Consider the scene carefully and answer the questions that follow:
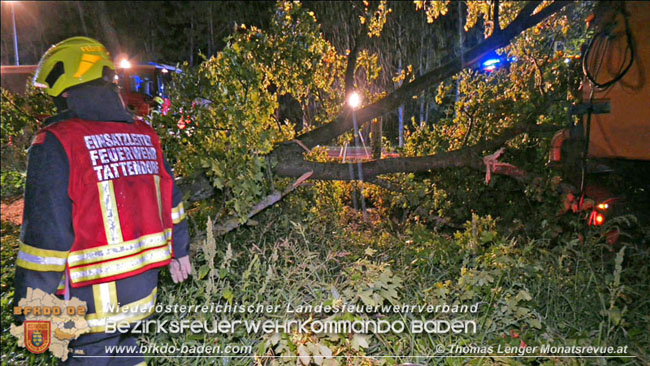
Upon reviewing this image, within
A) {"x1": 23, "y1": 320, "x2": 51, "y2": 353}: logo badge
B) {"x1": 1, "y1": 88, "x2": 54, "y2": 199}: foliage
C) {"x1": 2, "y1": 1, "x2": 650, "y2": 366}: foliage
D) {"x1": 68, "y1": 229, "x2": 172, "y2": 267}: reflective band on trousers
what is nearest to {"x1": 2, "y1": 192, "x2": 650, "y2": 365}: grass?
{"x1": 2, "y1": 1, "x2": 650, "y2": 366}: foliage

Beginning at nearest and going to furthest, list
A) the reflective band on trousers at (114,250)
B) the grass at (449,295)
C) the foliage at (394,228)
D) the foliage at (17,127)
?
the reflective band on trousers at (114,250)
the grass at (449,295)
the foliage at (394,228)
the foliage at (17,127)

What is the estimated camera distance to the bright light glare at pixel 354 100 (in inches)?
170

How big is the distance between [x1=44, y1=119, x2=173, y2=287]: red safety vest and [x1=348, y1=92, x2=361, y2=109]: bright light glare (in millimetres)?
2591

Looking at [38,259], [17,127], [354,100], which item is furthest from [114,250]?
[17,127]

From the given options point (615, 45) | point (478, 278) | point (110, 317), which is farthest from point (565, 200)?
point (110, 317)

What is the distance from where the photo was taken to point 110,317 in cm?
184

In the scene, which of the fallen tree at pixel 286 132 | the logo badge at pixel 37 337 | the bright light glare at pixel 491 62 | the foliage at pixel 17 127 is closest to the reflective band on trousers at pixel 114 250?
the logo badge at pixel 37 337

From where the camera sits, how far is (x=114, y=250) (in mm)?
1812

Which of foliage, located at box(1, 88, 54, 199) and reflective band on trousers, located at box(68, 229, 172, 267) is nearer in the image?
reflective band on trousers, located at box(68, 229, 172, 267)

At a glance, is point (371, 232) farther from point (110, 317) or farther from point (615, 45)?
point (110, 317)

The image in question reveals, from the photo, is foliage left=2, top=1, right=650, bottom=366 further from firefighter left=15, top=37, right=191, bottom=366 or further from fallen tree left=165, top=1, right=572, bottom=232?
firefighter left=15, top=37, right=191, bottom=366

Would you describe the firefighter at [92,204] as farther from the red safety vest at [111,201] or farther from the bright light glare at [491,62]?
the bright light glare at [491,62]

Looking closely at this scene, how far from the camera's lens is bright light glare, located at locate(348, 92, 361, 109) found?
432 cm

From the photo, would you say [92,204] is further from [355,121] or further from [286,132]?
[355,121]
